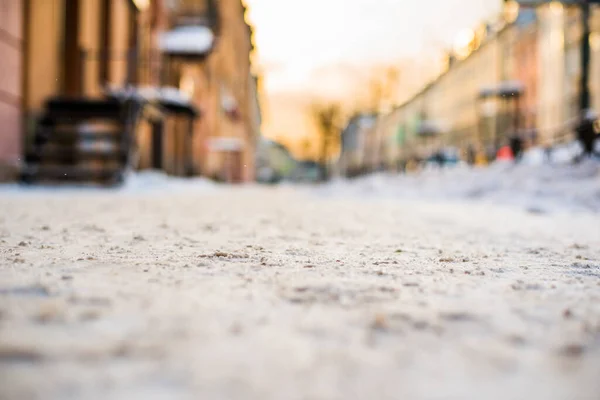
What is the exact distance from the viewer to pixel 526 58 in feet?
86.7

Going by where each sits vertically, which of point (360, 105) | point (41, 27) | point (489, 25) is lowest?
point (41, 27)

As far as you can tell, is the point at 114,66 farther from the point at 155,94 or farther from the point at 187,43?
the point at 187,43

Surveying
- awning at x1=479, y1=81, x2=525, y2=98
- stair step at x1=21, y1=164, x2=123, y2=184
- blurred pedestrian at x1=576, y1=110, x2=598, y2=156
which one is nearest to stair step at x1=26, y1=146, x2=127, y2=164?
stair step at x1=21, y1=164, x2=123, y2=184

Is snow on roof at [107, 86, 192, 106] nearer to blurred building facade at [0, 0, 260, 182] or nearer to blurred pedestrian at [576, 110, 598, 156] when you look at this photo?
blurred building facade at [0, 0, 260, 182]

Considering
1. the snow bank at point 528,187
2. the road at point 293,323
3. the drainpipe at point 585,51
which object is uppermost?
the drainpipe at point 585,51

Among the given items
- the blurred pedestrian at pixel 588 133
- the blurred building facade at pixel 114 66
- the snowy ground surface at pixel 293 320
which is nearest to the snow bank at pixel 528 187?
the blurred pedestrian at pixel 588 133

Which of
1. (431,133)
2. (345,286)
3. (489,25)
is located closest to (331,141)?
(431,133)

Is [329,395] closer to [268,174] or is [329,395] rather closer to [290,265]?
[290,265]

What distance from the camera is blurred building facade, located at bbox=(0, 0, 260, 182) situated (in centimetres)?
794

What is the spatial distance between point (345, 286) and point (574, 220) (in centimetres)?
378

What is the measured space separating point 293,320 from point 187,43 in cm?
1518

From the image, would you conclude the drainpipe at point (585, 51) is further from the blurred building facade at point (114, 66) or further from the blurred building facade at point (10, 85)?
the blurred building facade at point (10, 85)

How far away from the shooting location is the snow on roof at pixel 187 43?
15.0m

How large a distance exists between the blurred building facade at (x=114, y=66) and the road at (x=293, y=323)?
694cm
